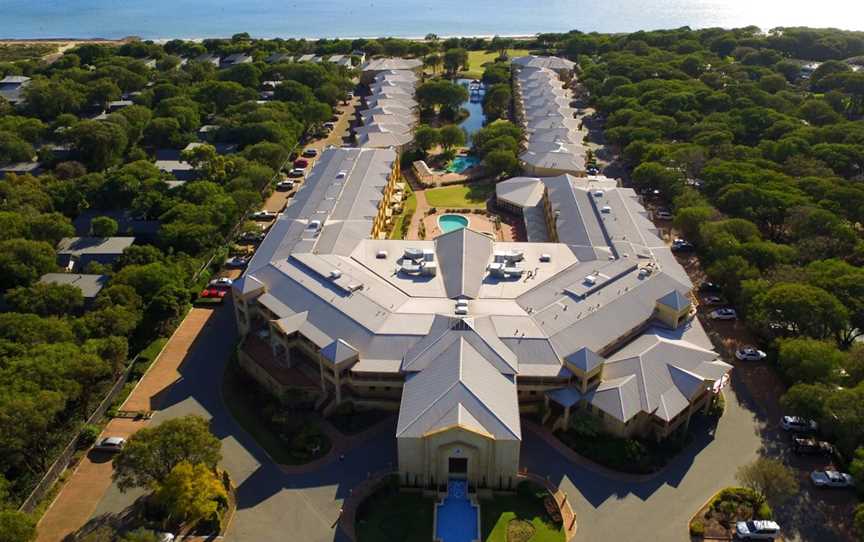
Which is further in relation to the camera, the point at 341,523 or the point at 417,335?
the point at 417,335

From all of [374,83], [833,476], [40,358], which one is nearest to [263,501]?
[40,358]

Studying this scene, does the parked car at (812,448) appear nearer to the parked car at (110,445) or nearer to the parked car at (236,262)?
the parked car at (110,445)

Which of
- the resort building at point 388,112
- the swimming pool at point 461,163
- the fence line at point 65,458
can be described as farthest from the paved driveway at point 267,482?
the swimming pool at point 461,163

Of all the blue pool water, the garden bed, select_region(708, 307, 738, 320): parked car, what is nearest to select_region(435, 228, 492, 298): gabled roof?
the blue pool water

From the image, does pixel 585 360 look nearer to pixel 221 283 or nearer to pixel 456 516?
pixel 456 516

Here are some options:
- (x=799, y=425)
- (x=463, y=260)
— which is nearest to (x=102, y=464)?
(x=463, y=260)

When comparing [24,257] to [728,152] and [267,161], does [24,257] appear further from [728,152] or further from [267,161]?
[728,152]
